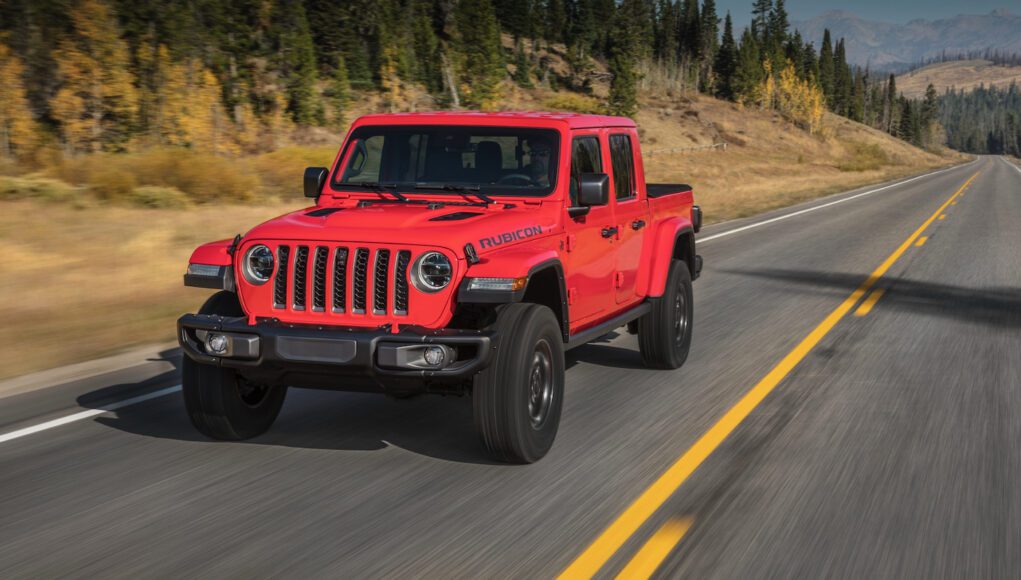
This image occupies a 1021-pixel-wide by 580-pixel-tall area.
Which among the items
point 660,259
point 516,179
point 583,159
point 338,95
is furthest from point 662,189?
point 338,95

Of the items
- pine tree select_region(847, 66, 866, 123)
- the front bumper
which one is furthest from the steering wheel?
pine tree select_region(847, 66, 866, 123)

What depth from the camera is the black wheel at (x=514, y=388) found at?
512 cm

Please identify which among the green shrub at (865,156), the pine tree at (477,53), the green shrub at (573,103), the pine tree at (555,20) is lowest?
the green shrub at (865,156)

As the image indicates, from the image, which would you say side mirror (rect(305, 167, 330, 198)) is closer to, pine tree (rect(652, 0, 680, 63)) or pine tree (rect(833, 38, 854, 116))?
pine tree (rect(652, 0, 680, 63))

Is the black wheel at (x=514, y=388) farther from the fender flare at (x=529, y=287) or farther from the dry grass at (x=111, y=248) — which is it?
the dry grass at (x=111, y=248)

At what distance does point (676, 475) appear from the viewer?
17.3ft

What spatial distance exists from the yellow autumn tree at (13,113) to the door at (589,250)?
25031 mm

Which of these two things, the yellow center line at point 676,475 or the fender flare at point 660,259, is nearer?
the yellow center line at point 676,475

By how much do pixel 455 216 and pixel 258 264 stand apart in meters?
1.12

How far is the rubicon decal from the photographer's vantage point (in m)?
5.38

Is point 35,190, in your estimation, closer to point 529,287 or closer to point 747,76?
point 529,287

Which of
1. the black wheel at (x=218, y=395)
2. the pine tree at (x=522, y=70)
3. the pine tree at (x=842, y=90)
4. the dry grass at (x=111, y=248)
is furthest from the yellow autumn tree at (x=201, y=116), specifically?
the pine tree at (x=842, y=90)

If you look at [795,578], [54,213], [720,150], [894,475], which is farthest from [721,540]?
[720,150]

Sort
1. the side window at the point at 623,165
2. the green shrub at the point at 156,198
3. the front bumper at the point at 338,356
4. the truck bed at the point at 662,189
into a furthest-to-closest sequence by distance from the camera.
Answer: the green shrub at the point at 156,198
the truck bed at the point at 662,189
the side window at the point at 623,165
the front bumper at the point at 338,356
